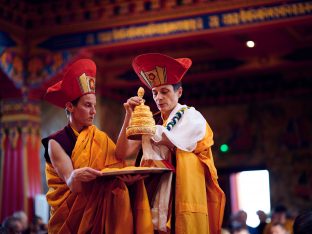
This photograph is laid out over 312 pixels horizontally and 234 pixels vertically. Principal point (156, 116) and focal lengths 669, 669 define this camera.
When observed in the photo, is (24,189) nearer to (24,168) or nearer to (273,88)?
(24,168)

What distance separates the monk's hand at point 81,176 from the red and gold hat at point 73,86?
52 cm

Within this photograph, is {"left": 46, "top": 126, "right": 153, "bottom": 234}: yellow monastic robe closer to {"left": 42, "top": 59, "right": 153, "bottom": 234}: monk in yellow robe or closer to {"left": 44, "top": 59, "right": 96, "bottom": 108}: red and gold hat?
{"left": 42, "top": 59, "right": 153, "bottom": 234}: monk in yellow robe

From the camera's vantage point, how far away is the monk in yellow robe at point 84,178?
357 centimetres

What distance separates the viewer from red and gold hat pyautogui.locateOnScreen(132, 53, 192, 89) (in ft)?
12.5

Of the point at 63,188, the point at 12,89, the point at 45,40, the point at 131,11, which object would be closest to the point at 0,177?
the point at 12,89

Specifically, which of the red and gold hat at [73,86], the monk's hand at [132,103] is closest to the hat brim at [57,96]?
the red and gold hat at [73,86]

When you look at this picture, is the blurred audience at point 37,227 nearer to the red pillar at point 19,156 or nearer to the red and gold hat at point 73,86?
the red pillar at point 19,156

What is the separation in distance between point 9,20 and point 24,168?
203cm

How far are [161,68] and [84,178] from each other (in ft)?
2.64

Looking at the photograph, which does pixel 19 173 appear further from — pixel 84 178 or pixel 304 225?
pixel 304 225

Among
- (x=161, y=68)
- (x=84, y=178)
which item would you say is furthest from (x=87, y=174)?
(x=161, y=68)

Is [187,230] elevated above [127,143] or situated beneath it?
situated beneath

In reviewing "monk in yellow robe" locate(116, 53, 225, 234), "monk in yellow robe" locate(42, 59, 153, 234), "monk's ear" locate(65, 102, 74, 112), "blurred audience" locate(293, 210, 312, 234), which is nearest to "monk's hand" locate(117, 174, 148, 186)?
"monk in yellow robe" locate(42, 59, 153, 234)

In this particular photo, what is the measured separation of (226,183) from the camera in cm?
1187
